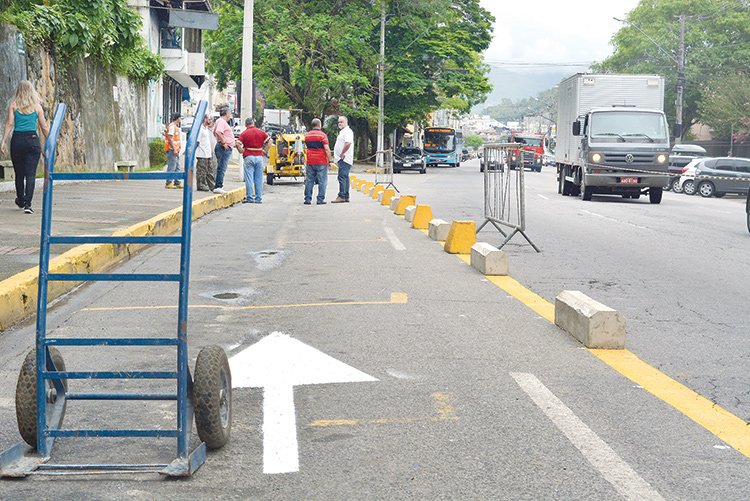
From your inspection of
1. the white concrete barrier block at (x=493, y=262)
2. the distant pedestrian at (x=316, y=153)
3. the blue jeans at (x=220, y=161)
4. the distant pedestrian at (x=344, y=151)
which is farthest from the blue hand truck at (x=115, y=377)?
the blue jeans at (x=220, y=161)

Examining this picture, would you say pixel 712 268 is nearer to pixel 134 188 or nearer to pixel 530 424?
pixel 530 424

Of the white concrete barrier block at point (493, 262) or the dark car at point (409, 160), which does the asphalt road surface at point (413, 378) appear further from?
the dark car at point (409, 160)

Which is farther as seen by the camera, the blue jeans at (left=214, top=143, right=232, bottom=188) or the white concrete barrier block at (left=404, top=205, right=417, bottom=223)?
the blue jeans at (left=214, top=143, right=232, bottom=188)

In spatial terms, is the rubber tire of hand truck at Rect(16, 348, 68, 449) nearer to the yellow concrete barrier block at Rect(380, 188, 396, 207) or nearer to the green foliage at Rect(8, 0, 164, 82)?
the green foliage at Rect(8, 0, 164, 82)

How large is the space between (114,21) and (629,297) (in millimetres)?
17133

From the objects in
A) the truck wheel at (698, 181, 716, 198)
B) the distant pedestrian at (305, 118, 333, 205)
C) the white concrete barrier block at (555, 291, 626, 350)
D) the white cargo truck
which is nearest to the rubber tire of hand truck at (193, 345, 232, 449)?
the white concrete barrier block at (555, 291, 626, 350)

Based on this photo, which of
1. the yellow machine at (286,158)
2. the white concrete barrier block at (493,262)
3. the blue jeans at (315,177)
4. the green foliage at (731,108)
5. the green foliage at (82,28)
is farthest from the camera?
the green foliage at (731,108)

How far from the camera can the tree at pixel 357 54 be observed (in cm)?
4334

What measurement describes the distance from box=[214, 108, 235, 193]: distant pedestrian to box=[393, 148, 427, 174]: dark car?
28651 mm

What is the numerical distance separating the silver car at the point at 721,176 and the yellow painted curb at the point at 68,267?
72.2 feet

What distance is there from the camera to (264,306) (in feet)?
22.8

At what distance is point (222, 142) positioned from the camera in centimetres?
1905

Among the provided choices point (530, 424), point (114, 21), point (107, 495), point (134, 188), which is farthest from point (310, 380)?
point (114, 21)

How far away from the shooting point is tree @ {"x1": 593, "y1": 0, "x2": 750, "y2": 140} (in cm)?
6762
